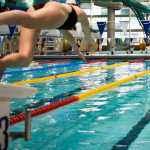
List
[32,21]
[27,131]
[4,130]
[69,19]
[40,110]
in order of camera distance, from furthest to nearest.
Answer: [40,110] → [69,19] → [32,21] → [27,131] → [4,130]

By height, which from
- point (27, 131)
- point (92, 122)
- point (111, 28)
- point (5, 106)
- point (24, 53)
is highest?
point (111, 28)

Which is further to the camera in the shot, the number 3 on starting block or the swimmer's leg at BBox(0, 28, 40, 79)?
the swimmer's leg at BBox(0, 28, 40, 79)

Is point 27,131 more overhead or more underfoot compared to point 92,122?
more overhead

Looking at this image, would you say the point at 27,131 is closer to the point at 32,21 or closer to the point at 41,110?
the point at 32,21

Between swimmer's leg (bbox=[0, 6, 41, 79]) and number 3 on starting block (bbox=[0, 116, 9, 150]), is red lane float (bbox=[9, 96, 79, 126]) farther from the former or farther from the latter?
number 3 on starting block (bbox=[0, 116, 9, 150])

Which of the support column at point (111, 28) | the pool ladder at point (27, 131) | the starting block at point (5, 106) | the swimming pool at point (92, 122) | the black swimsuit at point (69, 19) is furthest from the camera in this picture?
the support column at point (111, 28)

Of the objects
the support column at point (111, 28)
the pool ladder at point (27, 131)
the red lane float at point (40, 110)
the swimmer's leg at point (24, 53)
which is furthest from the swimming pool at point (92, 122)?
the support column at point (111, 28)

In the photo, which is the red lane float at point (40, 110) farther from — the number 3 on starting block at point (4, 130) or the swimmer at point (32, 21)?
the number 3 on starting block at point (4, 130)

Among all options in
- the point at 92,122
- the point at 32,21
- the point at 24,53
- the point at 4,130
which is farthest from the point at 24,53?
the point at 92,122

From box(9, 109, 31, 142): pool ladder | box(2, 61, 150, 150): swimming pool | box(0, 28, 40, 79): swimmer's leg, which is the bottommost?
box(2, 61, 150, 150): swimming pool

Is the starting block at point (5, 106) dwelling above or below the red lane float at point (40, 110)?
above

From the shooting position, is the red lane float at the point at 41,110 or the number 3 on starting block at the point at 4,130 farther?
the red lane float at the point at 41,110

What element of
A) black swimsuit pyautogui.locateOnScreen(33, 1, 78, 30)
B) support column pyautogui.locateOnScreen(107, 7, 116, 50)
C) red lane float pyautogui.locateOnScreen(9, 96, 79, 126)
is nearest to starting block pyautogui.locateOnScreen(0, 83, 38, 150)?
black swimsuit pyautogui.locateOnScreen(33, 1, 78, 30)

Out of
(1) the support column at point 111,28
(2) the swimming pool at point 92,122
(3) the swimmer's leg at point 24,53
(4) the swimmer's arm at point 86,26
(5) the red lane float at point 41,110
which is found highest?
(1) the support column at point 111,28
